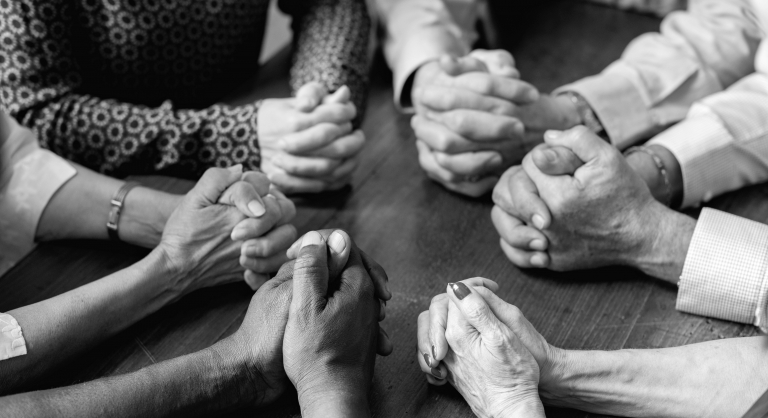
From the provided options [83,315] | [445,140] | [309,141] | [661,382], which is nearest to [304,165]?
[309,141]

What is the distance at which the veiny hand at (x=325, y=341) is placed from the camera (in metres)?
0.96

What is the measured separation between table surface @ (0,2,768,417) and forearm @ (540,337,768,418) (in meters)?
0.05

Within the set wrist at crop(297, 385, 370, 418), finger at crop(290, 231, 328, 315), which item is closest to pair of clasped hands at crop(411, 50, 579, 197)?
finger at crop(290, 231, 328, 315)

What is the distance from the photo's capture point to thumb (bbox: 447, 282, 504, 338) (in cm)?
98

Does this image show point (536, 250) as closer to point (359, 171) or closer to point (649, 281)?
point (649, 281)

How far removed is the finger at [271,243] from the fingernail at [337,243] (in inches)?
7.4

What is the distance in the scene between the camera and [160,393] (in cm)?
97

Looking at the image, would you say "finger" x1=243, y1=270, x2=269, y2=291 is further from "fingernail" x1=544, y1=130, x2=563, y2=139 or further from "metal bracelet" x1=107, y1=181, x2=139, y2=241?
"fingernail" x1=544, y1=130, x2=563, y2=139

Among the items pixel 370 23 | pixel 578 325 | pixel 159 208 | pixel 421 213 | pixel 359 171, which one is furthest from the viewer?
pixel 370 23

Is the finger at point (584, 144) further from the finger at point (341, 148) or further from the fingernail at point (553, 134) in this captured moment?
the finger at point (341, 148)

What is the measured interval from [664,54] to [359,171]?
2.22 ft

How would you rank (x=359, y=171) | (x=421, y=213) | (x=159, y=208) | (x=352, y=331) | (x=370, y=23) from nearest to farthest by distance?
(x=352, y=331)
(x=159, y=208)
(x=421, y=213)
(x=359, y=171)
(x=370, y=23)

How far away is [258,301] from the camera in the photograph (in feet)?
3.43

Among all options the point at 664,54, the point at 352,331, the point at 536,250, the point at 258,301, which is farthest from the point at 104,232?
the point at 664,54
